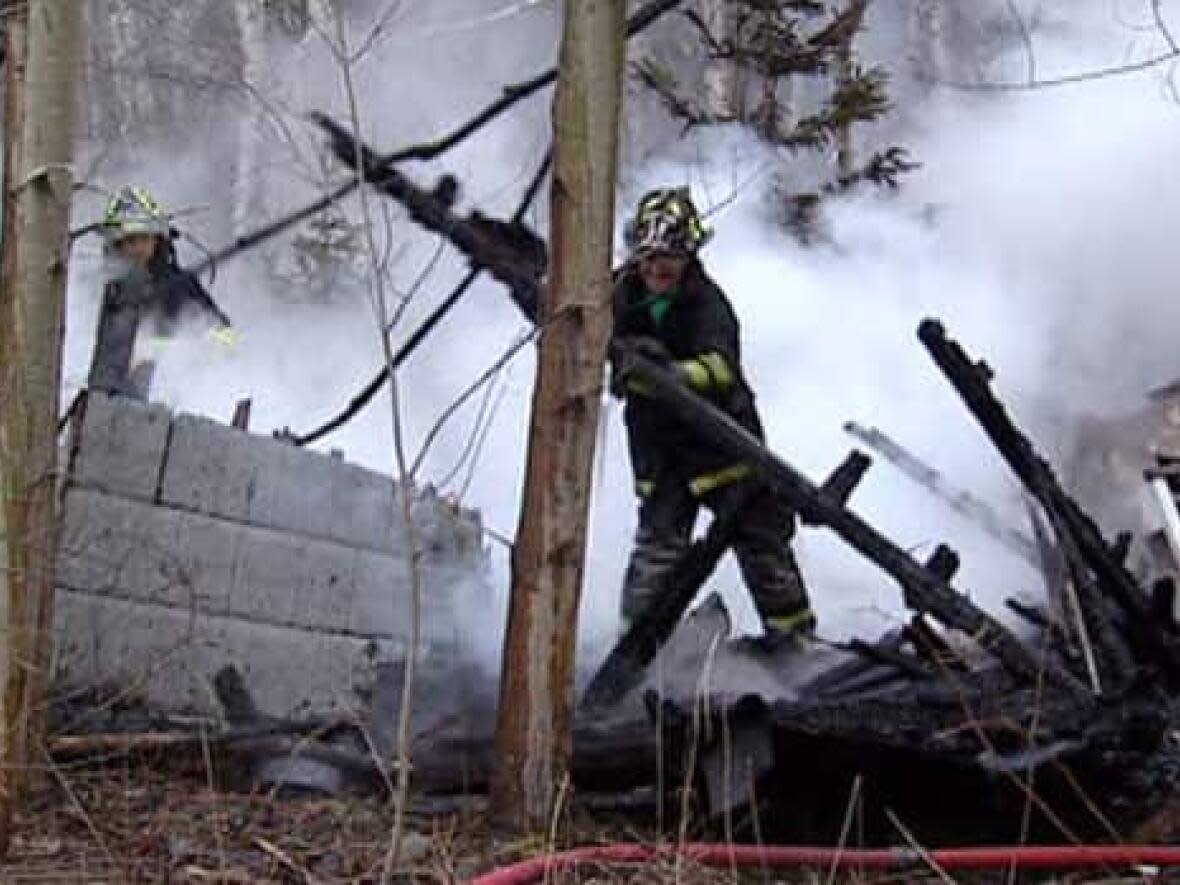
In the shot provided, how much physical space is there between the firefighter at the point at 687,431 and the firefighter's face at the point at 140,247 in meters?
1.95

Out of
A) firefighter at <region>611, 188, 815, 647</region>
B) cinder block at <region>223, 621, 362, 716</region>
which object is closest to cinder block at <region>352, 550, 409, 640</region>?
cinder block at <region>223, 621, 362, 716</region>

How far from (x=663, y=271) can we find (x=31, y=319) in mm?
2992

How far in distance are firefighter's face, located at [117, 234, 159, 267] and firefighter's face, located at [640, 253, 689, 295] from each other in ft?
6.64

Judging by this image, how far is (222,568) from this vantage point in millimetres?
6438

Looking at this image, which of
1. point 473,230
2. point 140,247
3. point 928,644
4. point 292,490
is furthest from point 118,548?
point 928,644

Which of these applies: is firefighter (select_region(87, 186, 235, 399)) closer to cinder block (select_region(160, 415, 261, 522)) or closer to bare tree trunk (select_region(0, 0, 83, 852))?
cinder block (select_region(160, 415, 261, 522))

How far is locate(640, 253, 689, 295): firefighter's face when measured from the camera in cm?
669

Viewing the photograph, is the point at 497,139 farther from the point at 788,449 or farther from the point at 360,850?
the point at 360,850

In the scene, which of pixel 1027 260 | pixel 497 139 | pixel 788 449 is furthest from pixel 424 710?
pixel 497 139

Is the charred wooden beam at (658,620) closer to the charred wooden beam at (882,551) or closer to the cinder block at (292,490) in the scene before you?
the charred wooden beam at (882,551)

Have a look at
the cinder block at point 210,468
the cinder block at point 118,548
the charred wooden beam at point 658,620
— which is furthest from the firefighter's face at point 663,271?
the cinder block at point 118,548

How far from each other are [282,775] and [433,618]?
2.62 meters

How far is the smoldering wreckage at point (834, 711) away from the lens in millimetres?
4637

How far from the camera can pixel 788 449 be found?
11930mm
